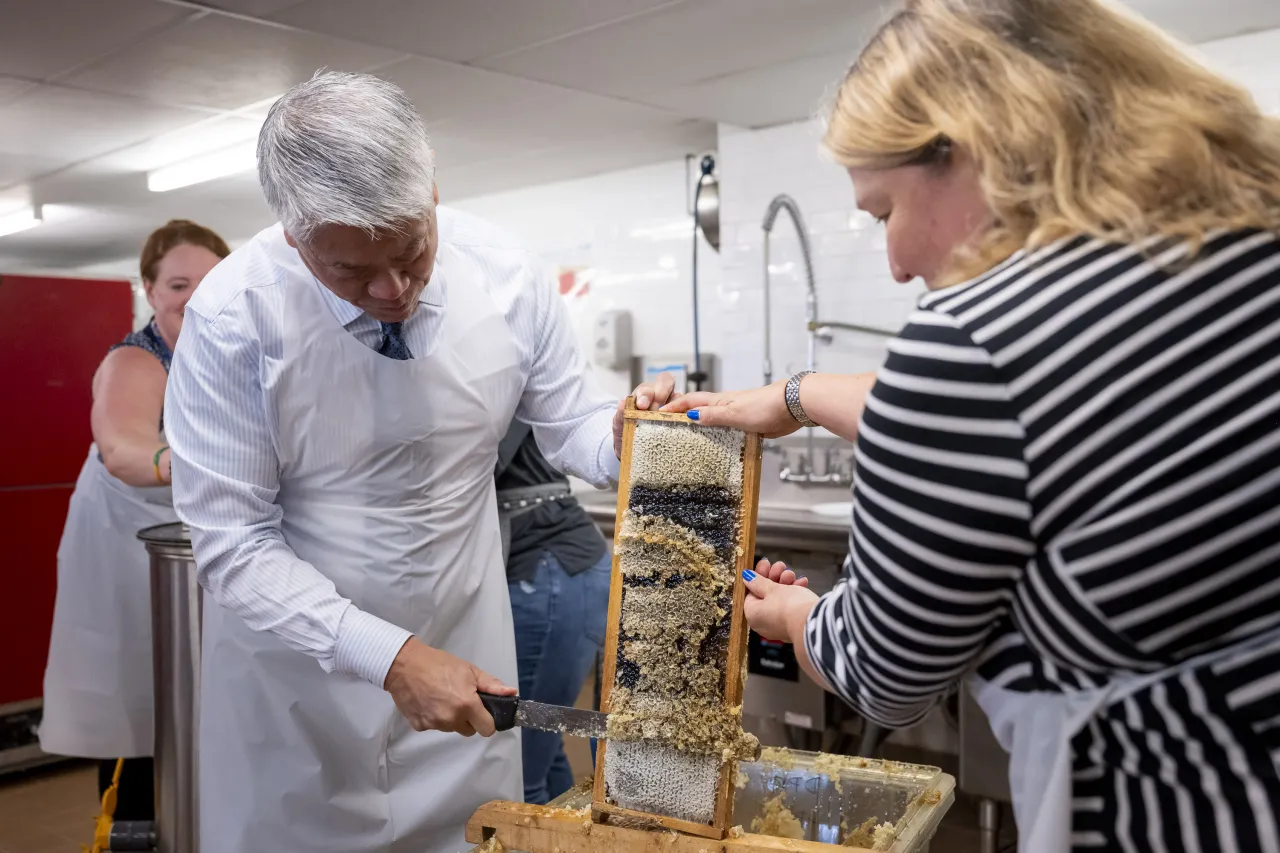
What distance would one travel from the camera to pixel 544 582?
2324 mm

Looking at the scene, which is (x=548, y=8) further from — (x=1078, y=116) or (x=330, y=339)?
(x=1078, y=116)

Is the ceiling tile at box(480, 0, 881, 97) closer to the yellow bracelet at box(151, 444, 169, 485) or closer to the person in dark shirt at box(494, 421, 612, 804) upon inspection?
the person in dark shirt at box(494, 421, 612, 804)

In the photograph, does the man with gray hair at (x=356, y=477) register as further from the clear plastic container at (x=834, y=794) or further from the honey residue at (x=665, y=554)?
the clear plastic container at (x=834, y=794)

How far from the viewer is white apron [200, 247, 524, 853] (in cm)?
166

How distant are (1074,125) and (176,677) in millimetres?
2176

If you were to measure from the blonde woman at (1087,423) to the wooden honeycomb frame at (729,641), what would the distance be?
1.40ft

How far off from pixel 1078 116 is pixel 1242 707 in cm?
50

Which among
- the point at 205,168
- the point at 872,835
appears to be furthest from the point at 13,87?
the point at 872,835

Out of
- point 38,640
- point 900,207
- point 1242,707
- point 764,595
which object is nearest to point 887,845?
point 764,595

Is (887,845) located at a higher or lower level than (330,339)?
lower

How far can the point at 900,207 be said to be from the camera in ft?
3.20

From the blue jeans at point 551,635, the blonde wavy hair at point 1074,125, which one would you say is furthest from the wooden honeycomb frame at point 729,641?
the blue jeans at point 551,635

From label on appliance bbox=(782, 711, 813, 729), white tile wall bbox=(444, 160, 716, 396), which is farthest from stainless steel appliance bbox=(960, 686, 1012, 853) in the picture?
white tile wall bbox=(444, 160, 716, 396)

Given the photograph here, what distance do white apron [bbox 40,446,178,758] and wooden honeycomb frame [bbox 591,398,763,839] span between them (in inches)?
74.9
